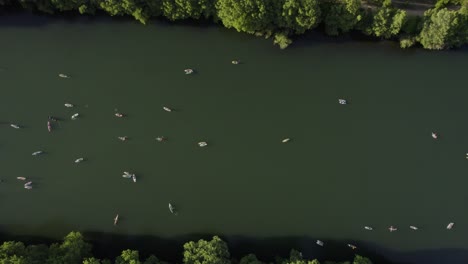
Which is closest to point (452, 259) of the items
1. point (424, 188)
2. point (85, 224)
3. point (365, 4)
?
point (424, 188)

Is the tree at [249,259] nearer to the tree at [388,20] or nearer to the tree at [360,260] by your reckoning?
the tree at [360,260]

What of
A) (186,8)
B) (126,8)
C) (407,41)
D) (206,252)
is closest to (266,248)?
(206,252)

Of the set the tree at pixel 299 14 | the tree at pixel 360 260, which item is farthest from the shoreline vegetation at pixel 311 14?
the tree at pixel 360 260

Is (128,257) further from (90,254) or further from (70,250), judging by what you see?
(70,250)

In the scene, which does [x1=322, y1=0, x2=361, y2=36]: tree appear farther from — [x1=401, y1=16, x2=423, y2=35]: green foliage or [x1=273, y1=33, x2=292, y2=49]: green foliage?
[x1=401, y1=16, x2=423, y2=35]: green foliage

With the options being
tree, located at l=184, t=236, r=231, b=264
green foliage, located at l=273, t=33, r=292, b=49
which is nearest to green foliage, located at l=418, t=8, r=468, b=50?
green foliage, located at l=273, t=33, r=292, b=49
